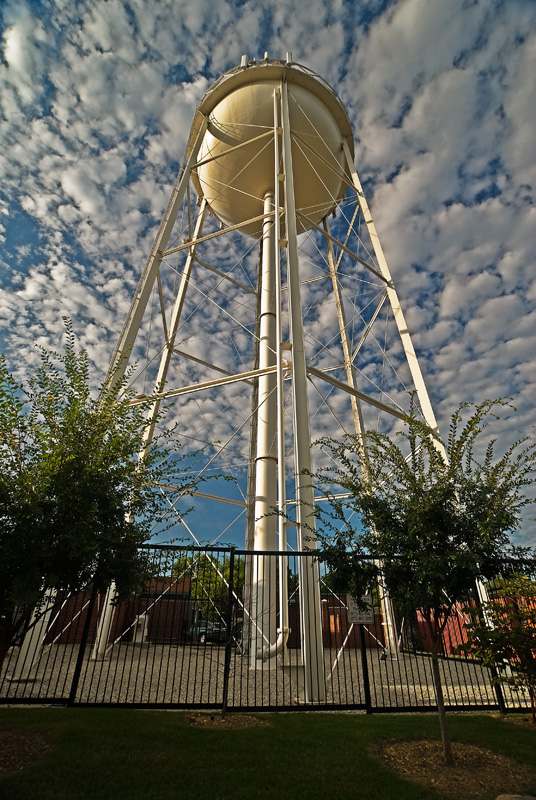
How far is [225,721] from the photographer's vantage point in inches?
213

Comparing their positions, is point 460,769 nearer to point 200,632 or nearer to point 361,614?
point 361,614

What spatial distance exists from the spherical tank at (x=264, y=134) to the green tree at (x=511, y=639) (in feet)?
32.7

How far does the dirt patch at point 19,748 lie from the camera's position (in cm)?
398

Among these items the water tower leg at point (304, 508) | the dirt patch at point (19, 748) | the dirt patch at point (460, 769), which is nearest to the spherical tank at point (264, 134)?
the water tower leg at point (304, 508)

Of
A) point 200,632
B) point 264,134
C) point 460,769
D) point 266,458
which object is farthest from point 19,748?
point 264,134

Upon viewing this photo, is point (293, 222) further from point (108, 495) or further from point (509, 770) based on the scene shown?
point (509, 770)

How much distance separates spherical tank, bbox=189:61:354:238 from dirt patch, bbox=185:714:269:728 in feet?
36.1

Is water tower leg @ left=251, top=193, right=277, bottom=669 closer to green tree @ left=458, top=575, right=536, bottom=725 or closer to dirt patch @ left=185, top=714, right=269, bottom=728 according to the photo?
dirt patch @ left=185, top=714, right=269, bottom=728

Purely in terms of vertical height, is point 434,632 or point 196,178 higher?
point 196,178

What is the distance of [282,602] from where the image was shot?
23.6 ft

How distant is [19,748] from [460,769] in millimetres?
4258

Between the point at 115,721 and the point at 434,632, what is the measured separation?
3752mm

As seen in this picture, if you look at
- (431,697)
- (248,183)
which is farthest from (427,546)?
(248,183)

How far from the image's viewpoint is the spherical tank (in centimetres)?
1233
